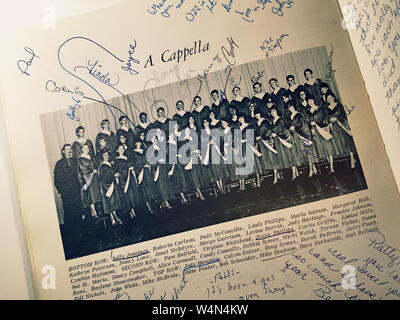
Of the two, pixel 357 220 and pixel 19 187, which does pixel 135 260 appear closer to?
pixel 19 187

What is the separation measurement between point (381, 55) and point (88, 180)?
97 cm

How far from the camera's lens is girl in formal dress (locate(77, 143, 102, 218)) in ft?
3.52

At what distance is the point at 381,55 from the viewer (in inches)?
37.0

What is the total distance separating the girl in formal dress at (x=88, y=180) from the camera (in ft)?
3.52

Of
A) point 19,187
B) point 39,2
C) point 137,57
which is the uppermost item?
point 39,2

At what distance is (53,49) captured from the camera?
1.09 meters

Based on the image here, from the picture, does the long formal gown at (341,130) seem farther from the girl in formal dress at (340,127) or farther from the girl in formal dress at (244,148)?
the girl in formal dress at (244,148)

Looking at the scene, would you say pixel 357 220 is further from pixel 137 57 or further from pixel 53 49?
pixel 53 49

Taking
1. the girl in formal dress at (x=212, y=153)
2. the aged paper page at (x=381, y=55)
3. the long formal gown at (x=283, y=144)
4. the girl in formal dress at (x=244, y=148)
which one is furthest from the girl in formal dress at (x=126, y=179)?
the aged paper page at (x=381, y=55)

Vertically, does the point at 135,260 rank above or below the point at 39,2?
below

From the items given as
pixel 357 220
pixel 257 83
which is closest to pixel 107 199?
pixel 257 83

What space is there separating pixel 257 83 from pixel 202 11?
30 centimetres

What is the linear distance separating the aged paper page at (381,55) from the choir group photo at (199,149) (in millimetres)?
95
